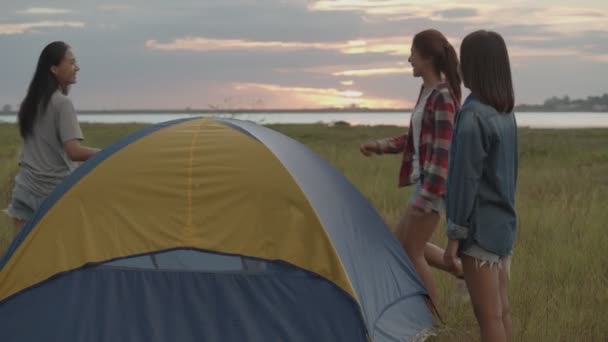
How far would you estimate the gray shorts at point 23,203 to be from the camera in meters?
4.99

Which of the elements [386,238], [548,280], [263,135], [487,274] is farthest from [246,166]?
[548,280]

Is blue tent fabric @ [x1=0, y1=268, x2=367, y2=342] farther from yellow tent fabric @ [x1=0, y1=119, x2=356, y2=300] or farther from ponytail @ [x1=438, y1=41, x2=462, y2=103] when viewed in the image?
ponytail @ [x1=438, y1=41, x2=462, y2=103]

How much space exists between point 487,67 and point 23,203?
3.12 meters

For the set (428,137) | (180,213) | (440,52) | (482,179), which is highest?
(440,52)

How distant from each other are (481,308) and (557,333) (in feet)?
5.18

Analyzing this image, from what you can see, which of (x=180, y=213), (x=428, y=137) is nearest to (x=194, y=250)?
(x=180, y=213)

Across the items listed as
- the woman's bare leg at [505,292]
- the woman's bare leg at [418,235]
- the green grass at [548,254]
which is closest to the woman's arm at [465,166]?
the woman's bare leg at [505,292]

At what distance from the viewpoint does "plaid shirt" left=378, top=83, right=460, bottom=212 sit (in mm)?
4367

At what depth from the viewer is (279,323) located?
13.5 feet

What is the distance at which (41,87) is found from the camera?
16.1 feet

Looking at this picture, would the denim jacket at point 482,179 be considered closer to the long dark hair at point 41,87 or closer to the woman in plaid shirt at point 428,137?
the woman in plaid shirt at point 428,137

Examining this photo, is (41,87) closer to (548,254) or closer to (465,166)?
(465,166)

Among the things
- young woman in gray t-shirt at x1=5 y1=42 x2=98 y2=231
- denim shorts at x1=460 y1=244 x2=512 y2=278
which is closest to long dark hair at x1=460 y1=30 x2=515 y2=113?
denim shorts at x1=460 y1=244 x2=512 y2=278

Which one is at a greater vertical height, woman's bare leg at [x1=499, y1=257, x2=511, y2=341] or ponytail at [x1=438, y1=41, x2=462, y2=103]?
ponytail at [x1=438, y1=41, x2=462, y2=103]
